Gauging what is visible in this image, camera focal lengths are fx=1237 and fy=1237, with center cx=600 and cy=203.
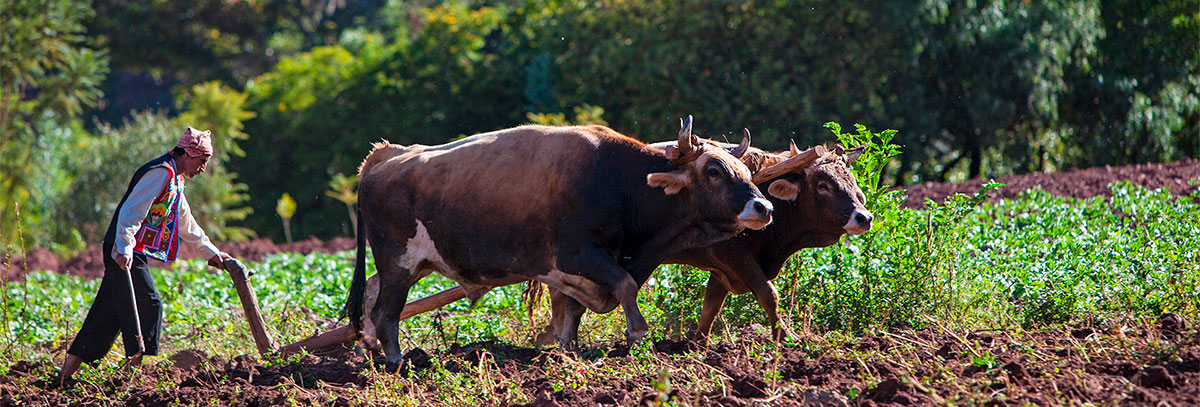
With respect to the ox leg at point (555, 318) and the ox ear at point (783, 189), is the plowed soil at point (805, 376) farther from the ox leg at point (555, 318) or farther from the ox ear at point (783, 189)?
the ox ear at point (783, 189)

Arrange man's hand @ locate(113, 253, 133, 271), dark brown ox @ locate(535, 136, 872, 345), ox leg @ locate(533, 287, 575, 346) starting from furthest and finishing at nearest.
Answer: ox leg @ locate(533, 287, 575, 346) → dark brown ox @ locate(535, 136, 872, 345) → man's hand @ locate(113, 253, 133, 271)

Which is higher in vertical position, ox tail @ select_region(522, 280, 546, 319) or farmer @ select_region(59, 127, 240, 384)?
farmer @ select_region(59, 127, 240, 384)

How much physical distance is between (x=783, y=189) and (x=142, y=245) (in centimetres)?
378

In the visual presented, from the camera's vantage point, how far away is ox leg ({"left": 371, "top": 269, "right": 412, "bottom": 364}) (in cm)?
761

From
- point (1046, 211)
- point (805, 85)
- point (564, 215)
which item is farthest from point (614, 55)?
point (564, 215)

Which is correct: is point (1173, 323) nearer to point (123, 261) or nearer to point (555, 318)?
point (555, 318)

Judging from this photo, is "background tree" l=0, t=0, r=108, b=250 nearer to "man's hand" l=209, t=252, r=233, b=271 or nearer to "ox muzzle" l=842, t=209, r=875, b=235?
"man's hand" l=209, t=252, r=233, b=271

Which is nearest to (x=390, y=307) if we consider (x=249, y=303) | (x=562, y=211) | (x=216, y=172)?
(x=249, y=303)

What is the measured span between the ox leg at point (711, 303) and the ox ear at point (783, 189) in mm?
719

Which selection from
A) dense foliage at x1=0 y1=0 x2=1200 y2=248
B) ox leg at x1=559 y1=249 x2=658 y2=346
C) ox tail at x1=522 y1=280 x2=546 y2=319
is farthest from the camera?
dense foliage at x1=0 y1=0 x2=1200 y2=248

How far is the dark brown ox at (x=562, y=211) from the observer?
689cm

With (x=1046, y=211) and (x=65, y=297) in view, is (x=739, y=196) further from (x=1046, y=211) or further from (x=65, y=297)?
(x=65, y=297)

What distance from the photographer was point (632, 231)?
721cm

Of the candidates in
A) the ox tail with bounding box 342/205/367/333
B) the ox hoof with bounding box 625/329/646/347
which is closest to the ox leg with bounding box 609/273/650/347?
the ox hoof with bounding box 625/329/646/347
